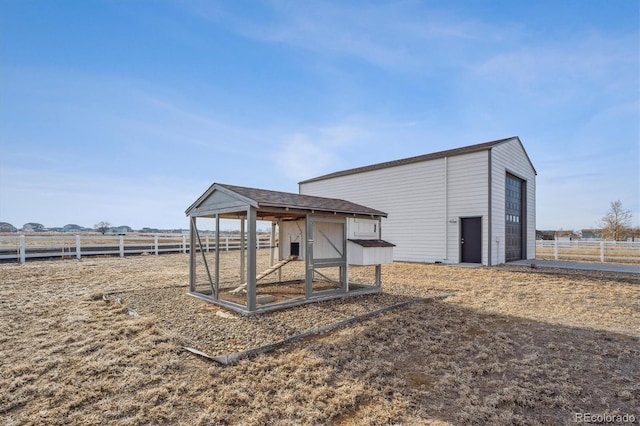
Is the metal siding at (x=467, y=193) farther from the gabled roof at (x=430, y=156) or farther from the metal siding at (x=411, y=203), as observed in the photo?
the metal siding at (x=411, y=203)

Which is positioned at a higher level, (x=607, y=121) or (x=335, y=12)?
(x=335, y=12)

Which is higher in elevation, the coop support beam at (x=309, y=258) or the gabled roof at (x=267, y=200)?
the gabled roof at (x=267, y=200)

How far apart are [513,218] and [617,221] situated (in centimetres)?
2098

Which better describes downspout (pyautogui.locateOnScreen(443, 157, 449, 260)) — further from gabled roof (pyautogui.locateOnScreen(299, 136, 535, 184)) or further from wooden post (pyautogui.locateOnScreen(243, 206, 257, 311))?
wooden post (pyautogui.locateOnScreen(243, 206, 257, 311))

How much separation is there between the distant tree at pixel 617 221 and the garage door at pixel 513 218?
62.3ft

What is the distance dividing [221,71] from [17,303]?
829cm

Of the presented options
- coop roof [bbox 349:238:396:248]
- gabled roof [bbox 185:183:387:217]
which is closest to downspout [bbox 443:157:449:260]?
coop roof [bbox 349:238:396:248]

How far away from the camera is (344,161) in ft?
58.5

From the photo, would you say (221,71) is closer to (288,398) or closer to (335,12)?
(335,12)

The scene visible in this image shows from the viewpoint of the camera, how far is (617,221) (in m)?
26.5

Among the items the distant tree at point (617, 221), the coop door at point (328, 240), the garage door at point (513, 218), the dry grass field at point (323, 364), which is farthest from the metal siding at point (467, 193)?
the distant tree at point (617, 221)

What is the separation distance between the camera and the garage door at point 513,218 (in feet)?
45.7

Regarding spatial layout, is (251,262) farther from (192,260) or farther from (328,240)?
(192,260)

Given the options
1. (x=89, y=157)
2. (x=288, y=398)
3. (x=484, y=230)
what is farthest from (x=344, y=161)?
(x=288, y=398)
